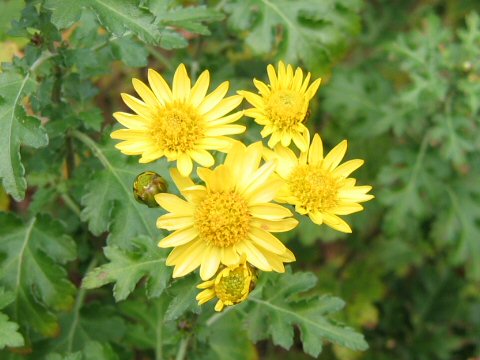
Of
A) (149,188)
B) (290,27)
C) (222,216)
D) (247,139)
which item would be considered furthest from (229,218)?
(290,27)

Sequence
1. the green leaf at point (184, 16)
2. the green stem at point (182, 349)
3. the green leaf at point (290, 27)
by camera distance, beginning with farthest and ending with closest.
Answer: the green leaf at point (290, 27)
the green leaf at point (184, 16)
the green stem at point (182, 349)

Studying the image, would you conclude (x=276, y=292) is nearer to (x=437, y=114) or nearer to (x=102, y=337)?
(x=102, y=337)

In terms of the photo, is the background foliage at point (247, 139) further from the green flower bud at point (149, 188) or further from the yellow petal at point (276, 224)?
the yellow petal at point (276, 224)

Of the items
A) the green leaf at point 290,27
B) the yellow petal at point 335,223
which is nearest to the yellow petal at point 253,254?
the yellow petal at point 335,223

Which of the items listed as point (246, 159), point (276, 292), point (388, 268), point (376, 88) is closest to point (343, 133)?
point (376, 88)

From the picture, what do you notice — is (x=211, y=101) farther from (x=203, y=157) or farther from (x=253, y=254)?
(x=253, y=254)

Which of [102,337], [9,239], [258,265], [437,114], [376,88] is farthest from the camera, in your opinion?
[376,88]
